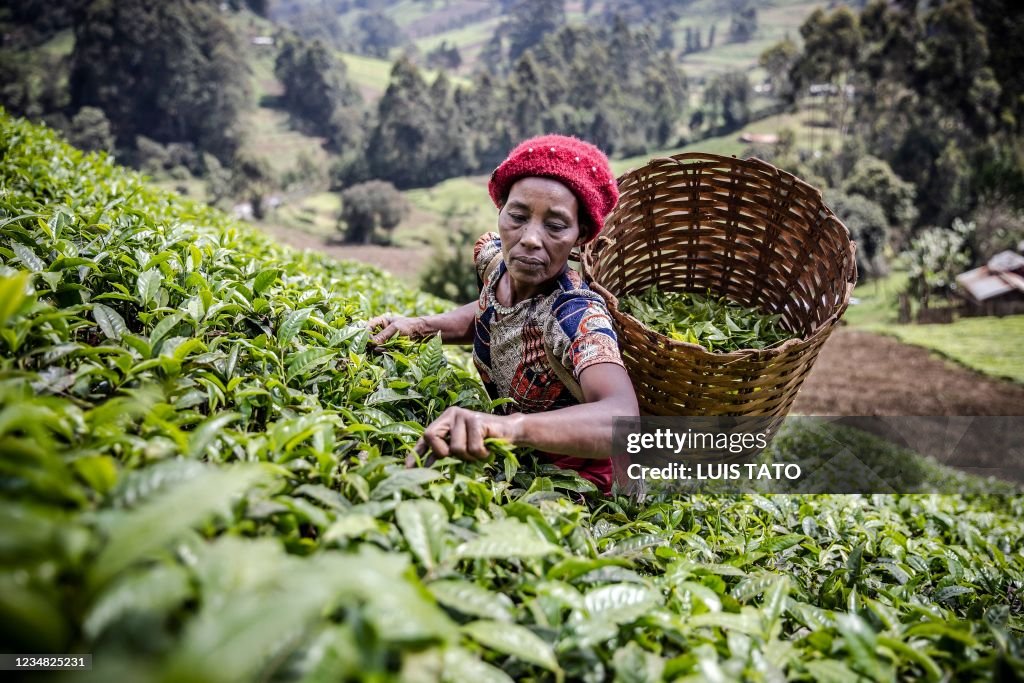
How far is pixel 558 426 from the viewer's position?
5.16 feet

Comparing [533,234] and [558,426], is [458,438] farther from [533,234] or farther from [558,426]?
[533,234]

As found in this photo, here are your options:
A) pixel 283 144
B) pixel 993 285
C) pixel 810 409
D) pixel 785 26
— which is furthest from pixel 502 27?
pixel 810 409

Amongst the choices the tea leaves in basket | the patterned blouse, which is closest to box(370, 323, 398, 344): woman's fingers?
the patterned blouse

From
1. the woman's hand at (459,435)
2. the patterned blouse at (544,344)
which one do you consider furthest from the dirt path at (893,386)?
the woman's hand at (459,435)

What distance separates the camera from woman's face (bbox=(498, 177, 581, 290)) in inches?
75.6

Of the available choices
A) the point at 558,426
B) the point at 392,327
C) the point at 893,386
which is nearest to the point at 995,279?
the point at 893,386

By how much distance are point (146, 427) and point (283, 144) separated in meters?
63.9

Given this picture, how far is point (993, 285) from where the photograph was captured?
978 inches

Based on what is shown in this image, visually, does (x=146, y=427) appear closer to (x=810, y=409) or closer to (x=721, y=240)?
(x=721, y=240)

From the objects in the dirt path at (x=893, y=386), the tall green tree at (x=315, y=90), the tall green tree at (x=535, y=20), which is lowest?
the dirt path at (x=893, y=386)

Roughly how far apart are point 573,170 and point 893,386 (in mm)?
21094

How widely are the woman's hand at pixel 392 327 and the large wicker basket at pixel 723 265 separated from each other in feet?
2.33

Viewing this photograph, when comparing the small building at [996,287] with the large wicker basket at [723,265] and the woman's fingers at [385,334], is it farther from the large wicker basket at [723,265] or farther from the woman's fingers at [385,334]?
the woman's fingers at [385,334]

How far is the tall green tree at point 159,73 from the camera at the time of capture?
5000 cm
